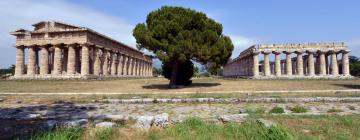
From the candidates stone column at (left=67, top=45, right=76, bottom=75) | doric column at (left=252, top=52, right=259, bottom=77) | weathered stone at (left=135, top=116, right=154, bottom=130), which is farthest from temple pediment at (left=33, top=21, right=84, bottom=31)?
weathered stone at (left=135, top=116, right=154, bottom=130)

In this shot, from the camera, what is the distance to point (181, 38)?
28.6m

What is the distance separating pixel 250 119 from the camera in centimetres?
850

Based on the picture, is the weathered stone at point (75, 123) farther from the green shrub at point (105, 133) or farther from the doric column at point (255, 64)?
the doric column at point (255, 64)

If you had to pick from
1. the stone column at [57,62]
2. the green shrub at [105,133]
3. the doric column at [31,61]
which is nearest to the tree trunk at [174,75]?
the green shrub at [105,133]

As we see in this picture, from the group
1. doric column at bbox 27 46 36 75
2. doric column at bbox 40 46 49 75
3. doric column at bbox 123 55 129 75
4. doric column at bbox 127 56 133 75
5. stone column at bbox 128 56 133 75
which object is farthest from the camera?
stone column at bbox 128 56 133 75

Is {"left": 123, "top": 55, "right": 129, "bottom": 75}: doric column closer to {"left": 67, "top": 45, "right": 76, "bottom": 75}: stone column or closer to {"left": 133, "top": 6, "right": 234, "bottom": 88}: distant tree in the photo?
{"left": 67, "top": 45, "right": 76, "bottom": 75}: stone column

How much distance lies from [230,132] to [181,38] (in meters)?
21.6

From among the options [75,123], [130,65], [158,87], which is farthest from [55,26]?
[75,123]

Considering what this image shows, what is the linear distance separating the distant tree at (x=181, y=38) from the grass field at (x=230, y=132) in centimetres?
2016

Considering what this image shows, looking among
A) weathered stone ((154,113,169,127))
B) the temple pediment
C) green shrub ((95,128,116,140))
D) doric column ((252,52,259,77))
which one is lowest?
green shrub ((95,128,116,140))

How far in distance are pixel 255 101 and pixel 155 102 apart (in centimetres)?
576

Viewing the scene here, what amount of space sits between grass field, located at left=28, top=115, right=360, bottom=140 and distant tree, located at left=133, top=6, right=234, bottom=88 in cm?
2016

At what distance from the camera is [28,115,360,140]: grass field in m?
6.92

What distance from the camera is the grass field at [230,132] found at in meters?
6.92
